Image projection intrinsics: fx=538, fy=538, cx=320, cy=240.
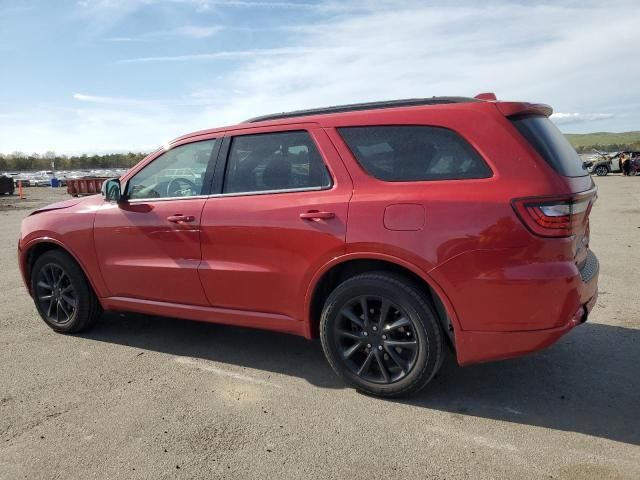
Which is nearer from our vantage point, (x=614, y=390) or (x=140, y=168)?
(x=614, y=390)

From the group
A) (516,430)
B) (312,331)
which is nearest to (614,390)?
(516,430)

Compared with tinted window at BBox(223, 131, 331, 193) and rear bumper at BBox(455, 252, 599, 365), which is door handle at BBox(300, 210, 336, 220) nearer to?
tinted window at BBox(223, 131, 331, 193)

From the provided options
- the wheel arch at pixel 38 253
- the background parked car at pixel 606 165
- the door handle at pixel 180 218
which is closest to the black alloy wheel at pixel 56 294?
the wheel arch at pixel 38 253

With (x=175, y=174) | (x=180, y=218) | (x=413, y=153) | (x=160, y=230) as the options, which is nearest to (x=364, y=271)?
(x=413, y=153)

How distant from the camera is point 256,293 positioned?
12.7 feet

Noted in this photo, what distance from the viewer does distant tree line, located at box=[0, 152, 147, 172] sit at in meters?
71.9

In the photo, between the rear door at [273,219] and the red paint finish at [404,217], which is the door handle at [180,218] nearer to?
the rear door at [273,219]

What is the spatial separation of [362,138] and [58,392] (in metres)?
2.74

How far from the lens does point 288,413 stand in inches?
132

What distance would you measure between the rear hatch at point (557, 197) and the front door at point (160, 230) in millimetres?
2281

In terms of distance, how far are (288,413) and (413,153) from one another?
1.80 metres

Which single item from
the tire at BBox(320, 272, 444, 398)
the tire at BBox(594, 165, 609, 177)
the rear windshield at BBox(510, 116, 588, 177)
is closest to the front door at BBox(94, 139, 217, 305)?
the tire at BBox(320, 272, 444, 398)

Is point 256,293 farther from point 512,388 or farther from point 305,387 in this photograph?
point 512,388

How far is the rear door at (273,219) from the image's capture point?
11.6 feet
